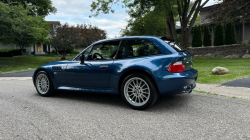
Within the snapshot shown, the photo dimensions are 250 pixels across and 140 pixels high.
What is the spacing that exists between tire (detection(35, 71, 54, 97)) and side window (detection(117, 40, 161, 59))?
2.30 m

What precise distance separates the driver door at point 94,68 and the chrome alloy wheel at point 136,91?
0.55 metres

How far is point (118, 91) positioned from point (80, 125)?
1.34m

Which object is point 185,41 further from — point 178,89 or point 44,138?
point 44,138

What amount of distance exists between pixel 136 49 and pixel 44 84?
2.98 metres

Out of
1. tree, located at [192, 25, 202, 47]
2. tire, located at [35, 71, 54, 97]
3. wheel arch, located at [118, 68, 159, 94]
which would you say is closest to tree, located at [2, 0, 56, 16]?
tree, located at [192, 25, 202, 47]

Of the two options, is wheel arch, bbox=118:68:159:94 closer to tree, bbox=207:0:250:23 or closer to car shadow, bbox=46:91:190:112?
car shadow, bbox=46:91:190:112

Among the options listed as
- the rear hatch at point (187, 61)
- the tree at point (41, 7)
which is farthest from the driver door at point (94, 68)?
the tree at point (41, 7)

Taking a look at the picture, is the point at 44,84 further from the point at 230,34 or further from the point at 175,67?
the point at 230,34

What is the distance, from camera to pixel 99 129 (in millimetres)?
3477

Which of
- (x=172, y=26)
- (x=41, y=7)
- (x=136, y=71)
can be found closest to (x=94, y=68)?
(x=136, y=71)

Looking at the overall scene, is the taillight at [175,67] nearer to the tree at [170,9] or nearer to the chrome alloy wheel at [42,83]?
the chrome alloy wheel at [42,83]

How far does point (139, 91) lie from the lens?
4473 mm

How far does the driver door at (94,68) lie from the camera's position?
4.86m

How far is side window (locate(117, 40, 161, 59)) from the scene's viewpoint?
4.61 meters
